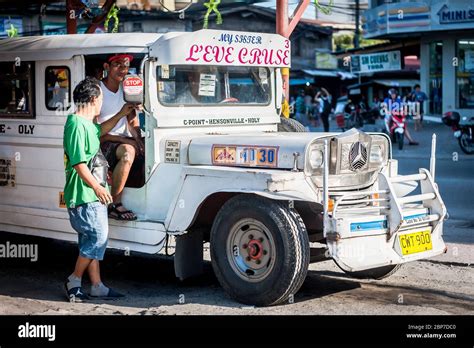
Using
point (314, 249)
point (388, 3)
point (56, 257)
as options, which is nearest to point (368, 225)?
point (314, 249)

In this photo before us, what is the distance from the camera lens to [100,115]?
7367mm

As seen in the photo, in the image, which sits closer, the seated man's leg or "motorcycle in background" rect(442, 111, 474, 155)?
the seated man's leg

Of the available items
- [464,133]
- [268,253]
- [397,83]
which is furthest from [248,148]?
[397,83]

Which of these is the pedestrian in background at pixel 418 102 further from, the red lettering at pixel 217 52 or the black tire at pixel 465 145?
the red lettering at pixel 217 52

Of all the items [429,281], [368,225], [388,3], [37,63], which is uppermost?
[388,3]

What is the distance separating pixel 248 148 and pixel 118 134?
4.38 ft

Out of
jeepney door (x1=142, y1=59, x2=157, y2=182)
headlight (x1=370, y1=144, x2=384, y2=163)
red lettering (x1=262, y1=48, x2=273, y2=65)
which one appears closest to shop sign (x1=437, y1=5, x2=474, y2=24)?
red lettering (x1=262, y1=48, x2=273, y2=65)

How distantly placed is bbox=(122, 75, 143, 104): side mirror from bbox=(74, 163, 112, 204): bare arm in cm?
72

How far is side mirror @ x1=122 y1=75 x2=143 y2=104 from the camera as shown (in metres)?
6.90

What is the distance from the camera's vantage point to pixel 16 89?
805cm

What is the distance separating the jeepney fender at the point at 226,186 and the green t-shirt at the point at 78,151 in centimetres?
70

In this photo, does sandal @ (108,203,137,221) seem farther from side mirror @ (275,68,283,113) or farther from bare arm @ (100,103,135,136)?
side mirror @ (275,68,283,113)
